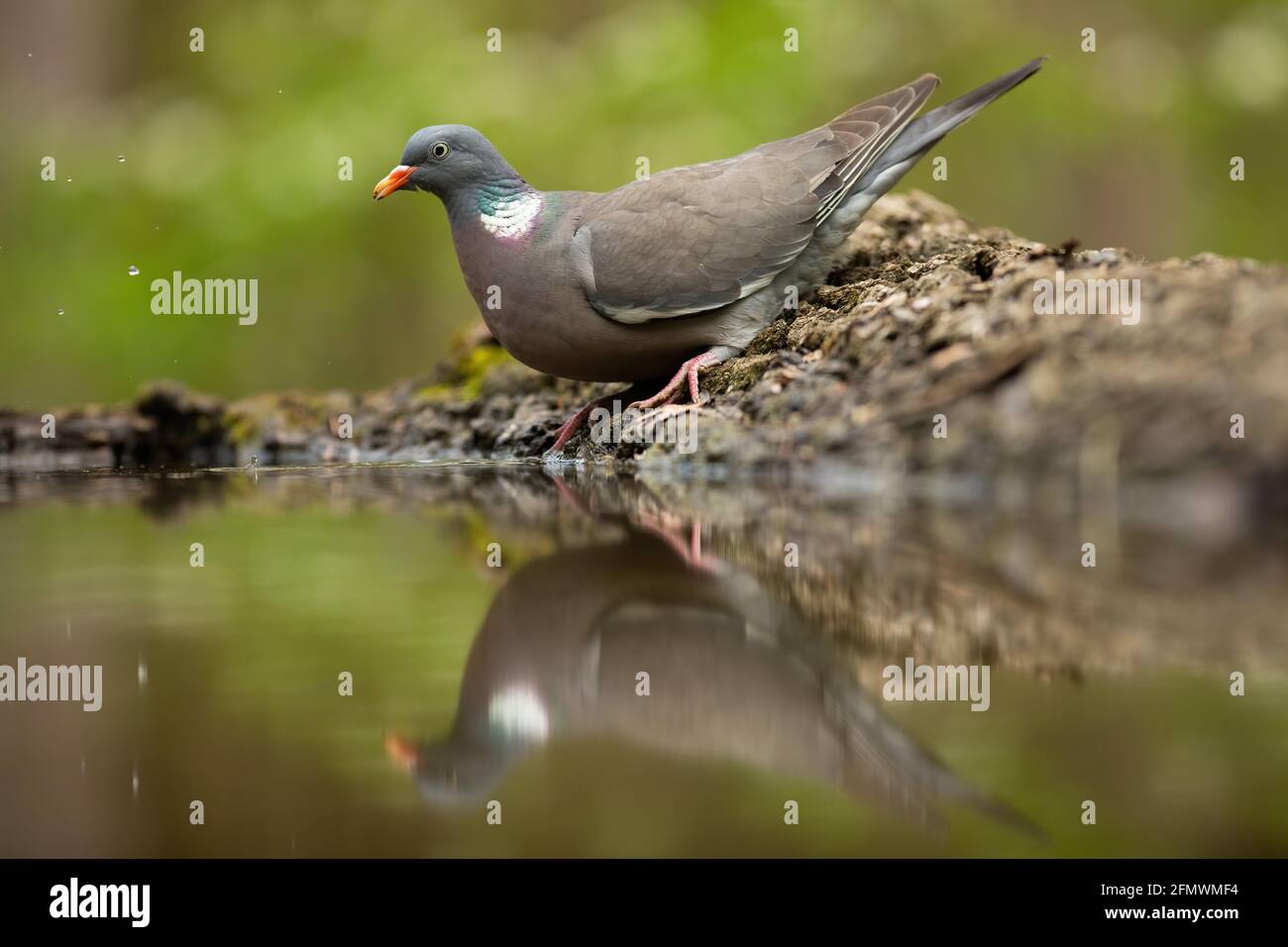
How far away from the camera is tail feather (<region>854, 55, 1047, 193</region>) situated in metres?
5.23

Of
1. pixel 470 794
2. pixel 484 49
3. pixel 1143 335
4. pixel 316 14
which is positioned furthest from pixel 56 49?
pixel 470 794

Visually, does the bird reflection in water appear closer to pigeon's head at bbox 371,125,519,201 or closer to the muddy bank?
the muddy bank

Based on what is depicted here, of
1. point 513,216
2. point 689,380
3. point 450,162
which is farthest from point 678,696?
point 450,162

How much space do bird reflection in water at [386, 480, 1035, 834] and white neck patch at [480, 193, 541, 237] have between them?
252 centimetres

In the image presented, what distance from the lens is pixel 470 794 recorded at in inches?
72.0

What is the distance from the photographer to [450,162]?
16.8 ft

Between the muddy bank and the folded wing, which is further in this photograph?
the folded wing

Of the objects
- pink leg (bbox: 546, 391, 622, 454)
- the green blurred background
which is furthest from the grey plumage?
the green blurred background

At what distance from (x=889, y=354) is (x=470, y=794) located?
2521 mm

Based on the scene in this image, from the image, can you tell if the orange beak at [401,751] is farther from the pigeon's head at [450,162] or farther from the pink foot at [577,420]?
the pigeon's head at [450,162]

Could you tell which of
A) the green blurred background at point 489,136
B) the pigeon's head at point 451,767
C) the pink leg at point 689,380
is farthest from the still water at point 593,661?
Result: the green blurred background at point 489,136

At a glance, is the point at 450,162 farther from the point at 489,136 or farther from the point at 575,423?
the point at 489,136

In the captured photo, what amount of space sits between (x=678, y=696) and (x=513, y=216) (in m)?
3.23

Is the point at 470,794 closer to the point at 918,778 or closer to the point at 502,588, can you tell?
the point at 918,778
